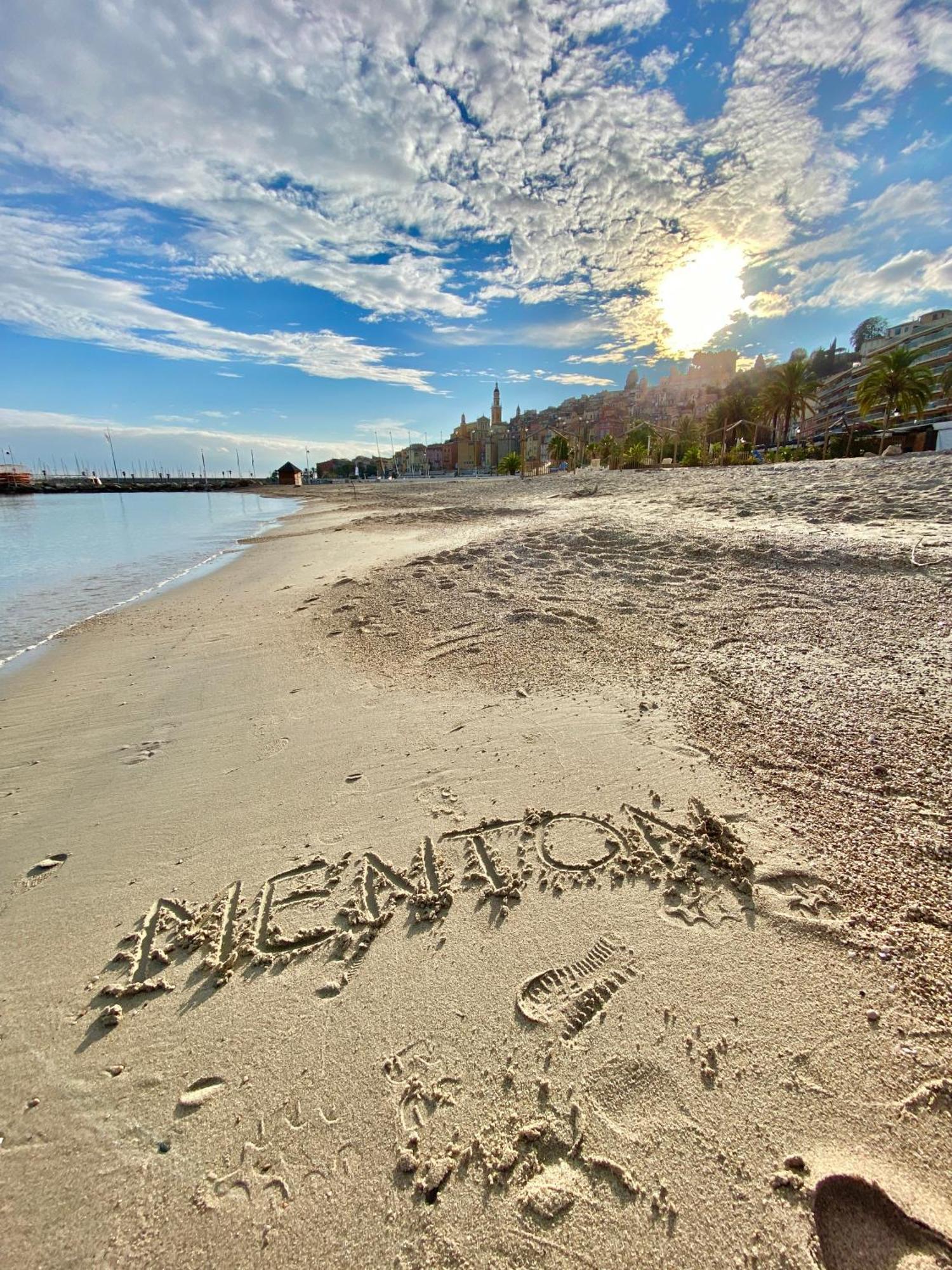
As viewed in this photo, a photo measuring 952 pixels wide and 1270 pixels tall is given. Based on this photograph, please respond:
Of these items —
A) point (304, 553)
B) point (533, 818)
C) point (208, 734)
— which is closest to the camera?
point (533, 818)

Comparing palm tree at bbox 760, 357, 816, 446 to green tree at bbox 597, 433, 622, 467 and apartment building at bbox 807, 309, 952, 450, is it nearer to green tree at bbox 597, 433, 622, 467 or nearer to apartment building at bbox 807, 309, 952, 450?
apartment building at bbox 807, 309, 952, 450

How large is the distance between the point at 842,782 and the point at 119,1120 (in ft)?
12.3

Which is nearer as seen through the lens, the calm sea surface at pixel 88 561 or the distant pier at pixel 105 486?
the calm sea surface at pixel 88 561

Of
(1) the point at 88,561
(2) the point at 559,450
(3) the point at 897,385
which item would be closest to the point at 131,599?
(1) the point at 88,561

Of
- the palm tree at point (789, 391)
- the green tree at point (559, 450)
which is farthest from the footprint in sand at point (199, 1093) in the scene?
the green tree at point (559, 450)

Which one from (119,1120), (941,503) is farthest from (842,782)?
(941,503)

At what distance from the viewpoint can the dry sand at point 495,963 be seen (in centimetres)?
146

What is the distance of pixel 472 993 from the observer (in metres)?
2.07

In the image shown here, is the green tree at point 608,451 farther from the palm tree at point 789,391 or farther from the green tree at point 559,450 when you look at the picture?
the palm tree at point 789,391

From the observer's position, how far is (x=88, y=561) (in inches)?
634

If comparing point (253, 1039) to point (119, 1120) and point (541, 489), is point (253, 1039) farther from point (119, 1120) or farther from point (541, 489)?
point (541, 489)

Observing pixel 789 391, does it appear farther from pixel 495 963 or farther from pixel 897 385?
pixel 495 963

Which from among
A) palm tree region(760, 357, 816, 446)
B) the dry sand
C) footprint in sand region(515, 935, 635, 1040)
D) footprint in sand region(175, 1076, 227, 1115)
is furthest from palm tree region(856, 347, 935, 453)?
footprint in sand region(175, 1076, 227, 1115)

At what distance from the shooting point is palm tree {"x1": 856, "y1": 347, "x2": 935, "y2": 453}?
3456cm
